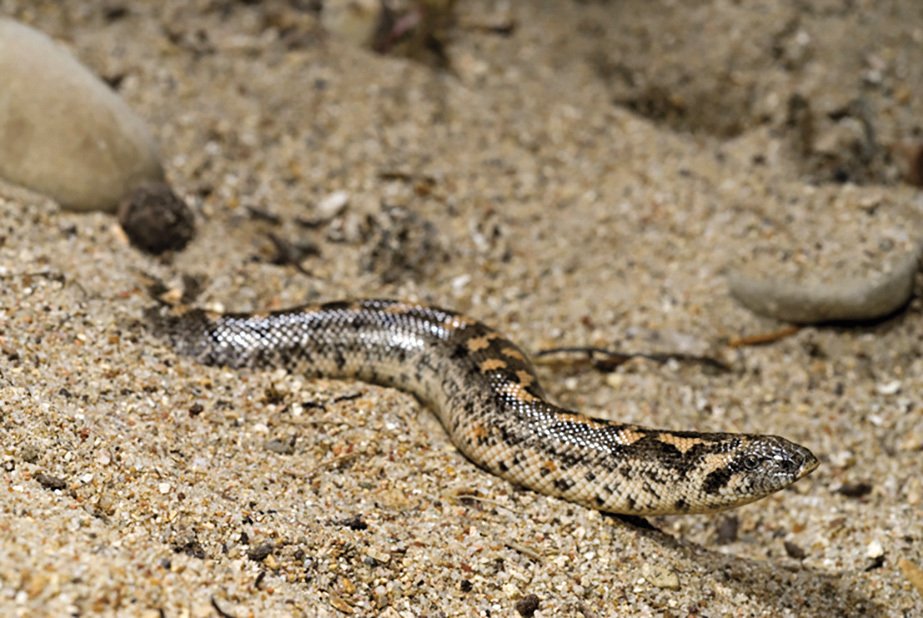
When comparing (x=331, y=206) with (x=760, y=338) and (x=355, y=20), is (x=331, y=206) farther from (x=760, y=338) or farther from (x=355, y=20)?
(x=760, y=338)

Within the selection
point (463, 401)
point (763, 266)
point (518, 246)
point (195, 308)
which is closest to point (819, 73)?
point (763, 266)

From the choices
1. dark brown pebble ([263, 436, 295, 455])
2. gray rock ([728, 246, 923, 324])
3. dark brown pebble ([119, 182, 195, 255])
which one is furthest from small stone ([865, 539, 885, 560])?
dark brown pebble ([119, 182, 195, 255])

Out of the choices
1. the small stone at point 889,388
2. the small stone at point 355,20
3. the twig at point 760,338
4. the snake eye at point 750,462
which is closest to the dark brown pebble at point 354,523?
the snake eye at point 750,462

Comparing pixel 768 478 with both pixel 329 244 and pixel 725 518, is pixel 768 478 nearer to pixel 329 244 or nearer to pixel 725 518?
pixel 725 518

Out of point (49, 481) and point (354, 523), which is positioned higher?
point (49, 481)

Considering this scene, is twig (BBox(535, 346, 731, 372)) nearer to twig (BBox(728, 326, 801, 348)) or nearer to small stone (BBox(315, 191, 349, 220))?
twig (BBox(728, 326, 801, 348))

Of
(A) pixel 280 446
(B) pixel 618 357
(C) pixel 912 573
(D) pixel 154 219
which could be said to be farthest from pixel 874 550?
(D) pixel 154 219

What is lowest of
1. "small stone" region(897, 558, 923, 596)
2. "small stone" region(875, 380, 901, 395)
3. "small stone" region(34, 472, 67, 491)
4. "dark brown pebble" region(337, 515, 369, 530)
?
"small stone" region(897, 558, 923, 596)
